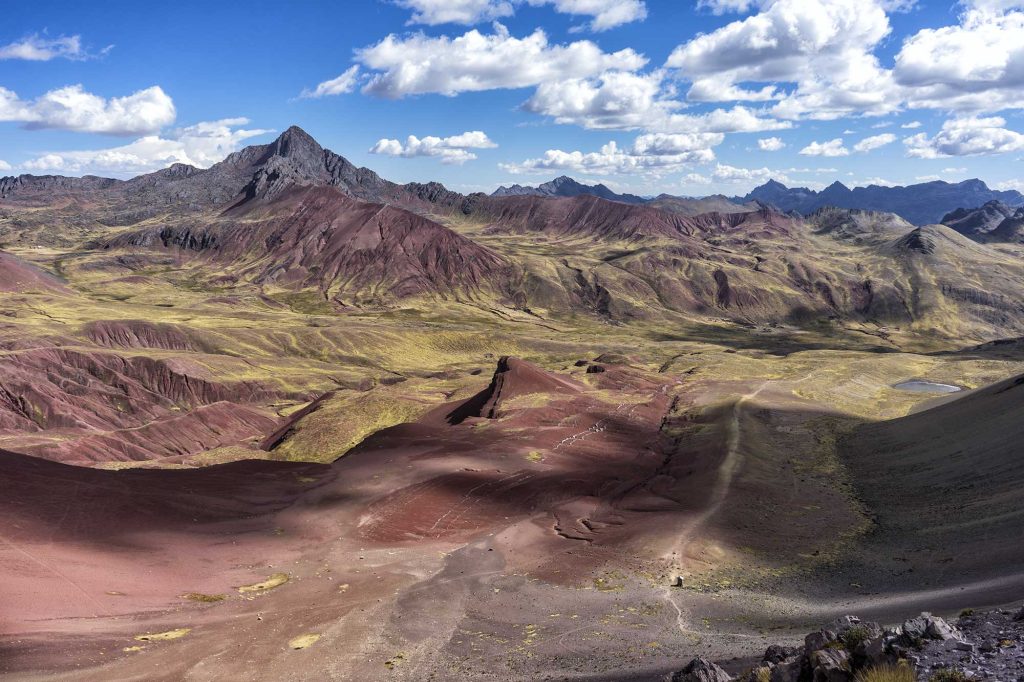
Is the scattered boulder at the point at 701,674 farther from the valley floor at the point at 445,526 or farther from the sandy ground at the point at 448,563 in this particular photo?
the sandy ground at the point at 448,563

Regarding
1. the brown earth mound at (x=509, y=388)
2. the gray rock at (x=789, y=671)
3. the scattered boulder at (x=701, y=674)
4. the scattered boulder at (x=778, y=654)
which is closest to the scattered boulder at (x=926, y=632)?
the gray rock at (x=789, y=671)

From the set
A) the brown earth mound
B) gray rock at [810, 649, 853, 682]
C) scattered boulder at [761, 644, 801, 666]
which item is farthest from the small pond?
gray rock at [810, 649, 853, 682]

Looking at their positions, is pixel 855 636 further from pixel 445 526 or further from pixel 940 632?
pixel 445 526

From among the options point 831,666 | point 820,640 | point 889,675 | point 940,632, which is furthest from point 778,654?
point 889,675

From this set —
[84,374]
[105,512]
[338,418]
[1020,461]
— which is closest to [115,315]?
[84,374]

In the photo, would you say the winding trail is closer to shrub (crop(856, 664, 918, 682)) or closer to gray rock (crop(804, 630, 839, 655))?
gray rock (crop(804, 630, 839, 655))

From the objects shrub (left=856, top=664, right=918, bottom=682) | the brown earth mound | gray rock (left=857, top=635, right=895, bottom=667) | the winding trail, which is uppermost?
shrub (left=856, top=664, right=918, bottom=682)
